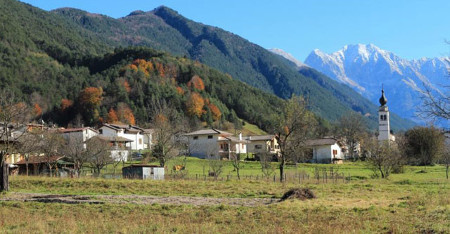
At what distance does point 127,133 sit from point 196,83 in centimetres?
6623

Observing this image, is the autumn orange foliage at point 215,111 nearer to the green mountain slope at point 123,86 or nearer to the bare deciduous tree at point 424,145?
the green mountain slope at point 123,86

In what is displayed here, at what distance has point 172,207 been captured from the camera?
2505 cm

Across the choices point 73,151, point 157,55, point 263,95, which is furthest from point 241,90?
point 73,151

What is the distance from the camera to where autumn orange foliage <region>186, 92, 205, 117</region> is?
146875 mm

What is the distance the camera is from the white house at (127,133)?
339ft

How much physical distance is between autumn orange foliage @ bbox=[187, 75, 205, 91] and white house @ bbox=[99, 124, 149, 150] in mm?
56935

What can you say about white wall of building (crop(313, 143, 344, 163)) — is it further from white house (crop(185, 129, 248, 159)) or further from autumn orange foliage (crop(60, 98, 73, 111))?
autumn orange foliage (crop(60, 98, 73, 111))

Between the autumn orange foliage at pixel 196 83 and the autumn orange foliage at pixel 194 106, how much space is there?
58.0 feet

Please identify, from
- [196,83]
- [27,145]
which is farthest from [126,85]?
[27,145]

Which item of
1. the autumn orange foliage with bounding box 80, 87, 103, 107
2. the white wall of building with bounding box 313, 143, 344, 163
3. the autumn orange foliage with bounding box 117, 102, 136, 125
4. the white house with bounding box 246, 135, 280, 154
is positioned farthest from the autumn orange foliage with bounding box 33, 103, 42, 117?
the white wall of building with bounding box 313, 143, 344, 163

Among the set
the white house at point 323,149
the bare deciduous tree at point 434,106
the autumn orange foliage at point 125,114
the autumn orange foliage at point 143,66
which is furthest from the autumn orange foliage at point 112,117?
the bare deciduous tree at point 434,106

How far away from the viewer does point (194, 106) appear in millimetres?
148000

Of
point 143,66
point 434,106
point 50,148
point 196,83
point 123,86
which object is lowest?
point 50,148

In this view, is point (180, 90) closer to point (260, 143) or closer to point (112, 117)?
point (112, 117)
